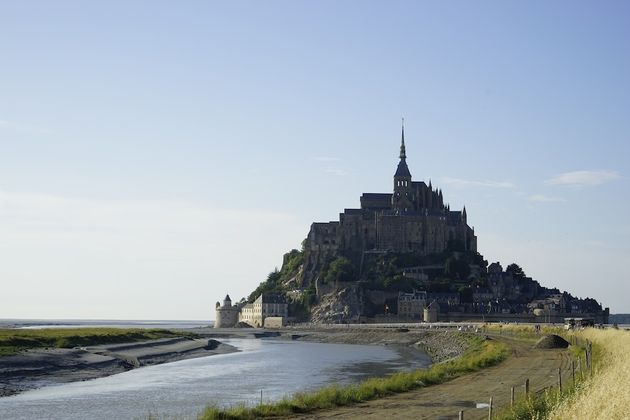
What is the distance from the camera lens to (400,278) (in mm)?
163750

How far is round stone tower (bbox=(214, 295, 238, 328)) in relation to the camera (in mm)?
186500

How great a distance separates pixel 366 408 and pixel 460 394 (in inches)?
211

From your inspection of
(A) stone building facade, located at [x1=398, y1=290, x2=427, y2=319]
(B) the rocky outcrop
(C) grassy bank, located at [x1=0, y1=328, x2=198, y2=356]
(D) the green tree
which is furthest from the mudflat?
(D) the green tree

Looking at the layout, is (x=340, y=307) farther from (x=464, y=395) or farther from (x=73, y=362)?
(x=464, y=395)

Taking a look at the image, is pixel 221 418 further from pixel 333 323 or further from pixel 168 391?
pixel 333 323


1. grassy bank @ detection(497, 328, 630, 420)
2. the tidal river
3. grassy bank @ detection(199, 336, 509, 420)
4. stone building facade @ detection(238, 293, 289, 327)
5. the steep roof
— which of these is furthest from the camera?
the steep roof

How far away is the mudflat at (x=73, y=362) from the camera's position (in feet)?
149

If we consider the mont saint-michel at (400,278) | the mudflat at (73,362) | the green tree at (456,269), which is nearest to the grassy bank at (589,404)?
A: the mudflat at (73,362)

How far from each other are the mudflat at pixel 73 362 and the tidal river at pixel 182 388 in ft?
4.75

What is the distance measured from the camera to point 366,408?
28.0 meters

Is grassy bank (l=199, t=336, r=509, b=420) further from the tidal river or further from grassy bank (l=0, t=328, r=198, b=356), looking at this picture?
grassy bank (l=0, t=328, r=198, b=356)

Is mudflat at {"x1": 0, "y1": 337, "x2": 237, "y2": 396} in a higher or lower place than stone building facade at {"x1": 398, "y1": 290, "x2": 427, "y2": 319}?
lower

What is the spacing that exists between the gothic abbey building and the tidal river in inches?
4137

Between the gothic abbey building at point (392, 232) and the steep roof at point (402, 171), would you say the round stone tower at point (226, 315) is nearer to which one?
the gothic abbey building at point (392, 232)
